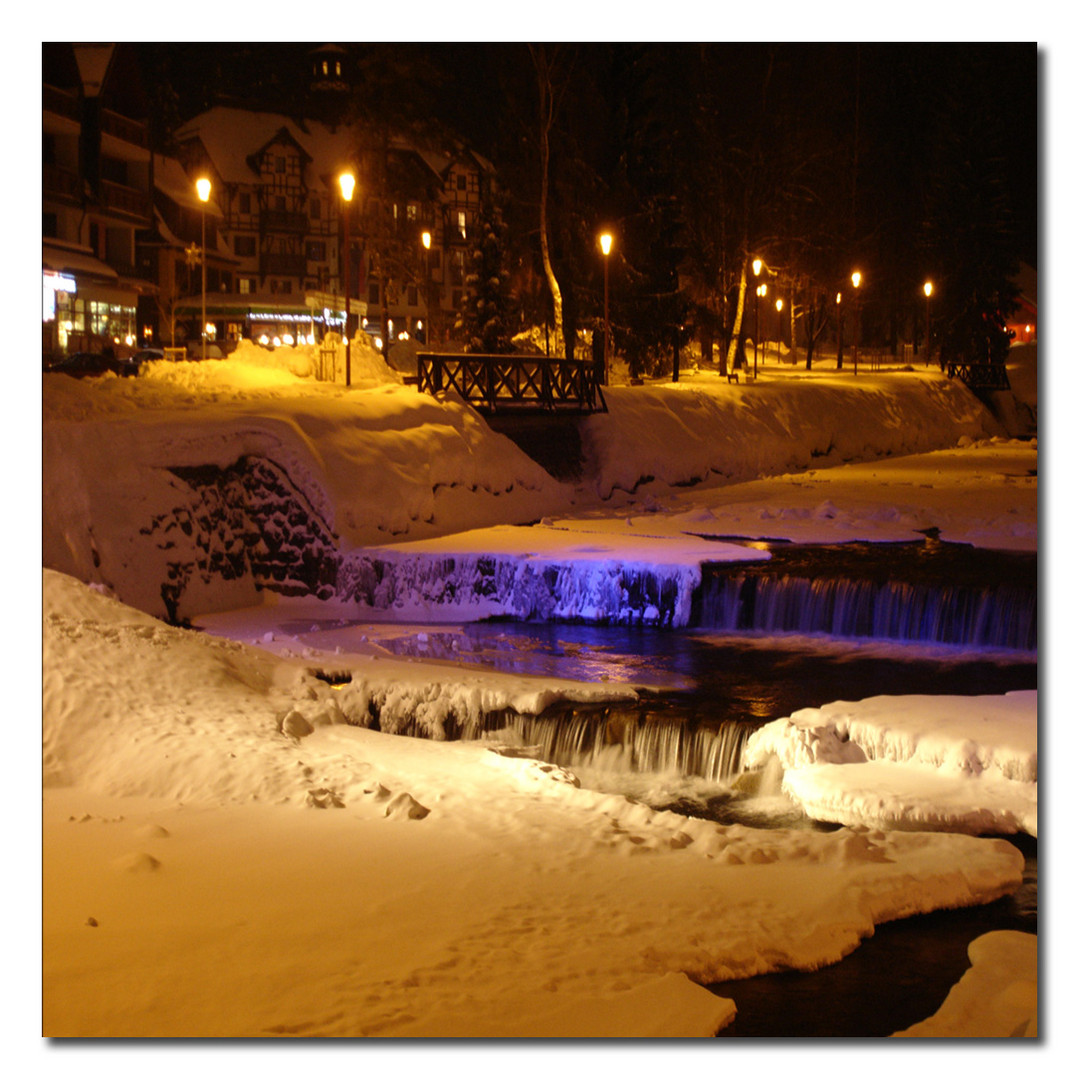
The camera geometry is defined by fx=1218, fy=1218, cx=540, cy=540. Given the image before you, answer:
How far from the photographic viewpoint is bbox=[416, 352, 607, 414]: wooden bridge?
66.3 ft

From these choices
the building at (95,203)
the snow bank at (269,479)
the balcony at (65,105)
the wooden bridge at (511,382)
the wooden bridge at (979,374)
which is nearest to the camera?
the snow bank at (269,479)

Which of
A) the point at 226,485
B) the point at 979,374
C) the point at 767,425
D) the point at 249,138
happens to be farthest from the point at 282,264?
the point at 226,485

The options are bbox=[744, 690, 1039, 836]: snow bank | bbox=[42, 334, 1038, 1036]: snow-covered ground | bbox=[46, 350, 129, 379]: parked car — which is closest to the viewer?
bbox=[42, 334, 1038, 1036]: snow-covered ground

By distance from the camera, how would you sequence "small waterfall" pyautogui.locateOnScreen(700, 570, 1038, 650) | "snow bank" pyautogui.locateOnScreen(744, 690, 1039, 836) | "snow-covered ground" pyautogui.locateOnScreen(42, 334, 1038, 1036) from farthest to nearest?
"small waterfall" pyautogui.locateOnScreen(700, 570, 1038, 650) → "snow bank" pyautogui.locateOnScreen(744, 690, 1039, 836) → "snow-covered ground" pyautogui.locateOnScreen(42, 334, 1038, 1036)

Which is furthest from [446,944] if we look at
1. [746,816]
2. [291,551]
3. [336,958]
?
[291,551]

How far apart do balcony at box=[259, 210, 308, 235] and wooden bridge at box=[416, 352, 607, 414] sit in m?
30.6

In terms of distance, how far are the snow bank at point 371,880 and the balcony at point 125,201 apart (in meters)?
24.0

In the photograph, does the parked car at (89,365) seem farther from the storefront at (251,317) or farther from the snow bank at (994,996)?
the snow bank at (994,996)

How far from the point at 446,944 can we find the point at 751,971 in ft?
4.71

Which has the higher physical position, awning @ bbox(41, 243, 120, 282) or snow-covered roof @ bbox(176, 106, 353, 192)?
snow-covered roof @ bbox(176, 106, 353, 192)

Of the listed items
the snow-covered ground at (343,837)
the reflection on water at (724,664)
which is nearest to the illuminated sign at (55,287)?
the snow-covered ground at (343,837)

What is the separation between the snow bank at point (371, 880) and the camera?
5008mm

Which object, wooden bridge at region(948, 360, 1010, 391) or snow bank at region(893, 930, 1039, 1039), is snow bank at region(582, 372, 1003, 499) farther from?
snow bank at region(893, 930, 1039, 1039)

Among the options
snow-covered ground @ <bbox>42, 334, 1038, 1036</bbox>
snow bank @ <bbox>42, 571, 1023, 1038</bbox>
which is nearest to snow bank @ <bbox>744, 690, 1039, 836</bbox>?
snow-covered ground @ <bbox>42, 334, 1038, 1036</bbox>
